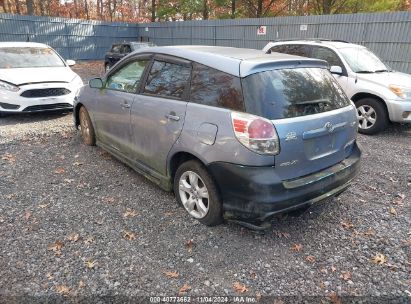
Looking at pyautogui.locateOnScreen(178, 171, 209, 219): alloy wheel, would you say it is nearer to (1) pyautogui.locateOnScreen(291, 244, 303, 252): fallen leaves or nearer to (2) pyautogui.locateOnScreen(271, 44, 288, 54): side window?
(1) pyautogui.locateOnScreen(291, 244, 303, 252): fallen leaves

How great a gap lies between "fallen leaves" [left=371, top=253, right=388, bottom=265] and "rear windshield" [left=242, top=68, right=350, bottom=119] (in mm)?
1435

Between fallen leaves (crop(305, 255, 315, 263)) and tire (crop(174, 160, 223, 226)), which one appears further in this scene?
tire (crop(174, 160, 223, 226))

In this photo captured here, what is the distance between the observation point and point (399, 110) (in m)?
6.22

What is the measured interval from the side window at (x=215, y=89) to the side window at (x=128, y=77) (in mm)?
1044

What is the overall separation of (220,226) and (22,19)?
71.0ft

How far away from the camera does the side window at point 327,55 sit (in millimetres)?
7109

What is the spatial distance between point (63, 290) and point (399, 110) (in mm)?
6407

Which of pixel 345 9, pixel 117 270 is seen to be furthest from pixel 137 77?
pixel 345 9

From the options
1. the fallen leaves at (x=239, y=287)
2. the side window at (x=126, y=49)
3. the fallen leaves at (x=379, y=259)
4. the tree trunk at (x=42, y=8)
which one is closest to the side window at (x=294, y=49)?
the fallen leaves at (x=379, y=259)

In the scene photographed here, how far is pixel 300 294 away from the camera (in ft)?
8.27

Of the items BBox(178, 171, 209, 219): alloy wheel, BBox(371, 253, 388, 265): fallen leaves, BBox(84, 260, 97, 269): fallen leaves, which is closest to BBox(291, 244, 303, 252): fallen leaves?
BBox(371, 253, 388, 265): fallen leaves

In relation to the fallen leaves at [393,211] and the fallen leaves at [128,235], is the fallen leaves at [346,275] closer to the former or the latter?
the fallen leaves at [393,211]

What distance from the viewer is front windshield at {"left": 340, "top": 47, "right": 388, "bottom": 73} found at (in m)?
6.97

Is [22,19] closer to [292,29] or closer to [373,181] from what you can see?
[292,29]
